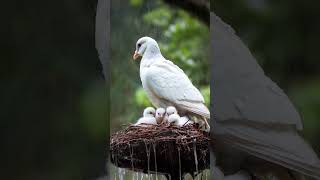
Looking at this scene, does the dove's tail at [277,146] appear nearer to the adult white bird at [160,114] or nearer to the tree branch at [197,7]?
the adult white bird at [160,114]

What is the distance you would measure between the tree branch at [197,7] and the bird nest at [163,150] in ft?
1.30

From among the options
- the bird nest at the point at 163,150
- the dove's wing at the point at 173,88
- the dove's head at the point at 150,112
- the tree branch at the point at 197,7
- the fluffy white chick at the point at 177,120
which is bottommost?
the bird nest at the point at 163,150

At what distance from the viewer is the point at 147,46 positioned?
1606 mm

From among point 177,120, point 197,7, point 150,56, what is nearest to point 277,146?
→ point 177,120

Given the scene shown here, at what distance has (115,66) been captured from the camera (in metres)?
1.67

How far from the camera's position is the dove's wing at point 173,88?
1.56 m

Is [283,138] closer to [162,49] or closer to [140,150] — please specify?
[140,150]

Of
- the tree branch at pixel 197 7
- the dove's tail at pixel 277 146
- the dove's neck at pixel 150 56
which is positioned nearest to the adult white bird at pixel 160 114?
the dove's neck at pixel 150 56

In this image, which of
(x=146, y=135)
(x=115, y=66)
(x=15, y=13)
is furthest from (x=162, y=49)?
(x=15, y=13)

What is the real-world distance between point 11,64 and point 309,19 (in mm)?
716

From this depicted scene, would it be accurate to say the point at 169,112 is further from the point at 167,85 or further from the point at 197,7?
the point at 197,7

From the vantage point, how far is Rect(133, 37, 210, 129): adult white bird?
1.56 meters

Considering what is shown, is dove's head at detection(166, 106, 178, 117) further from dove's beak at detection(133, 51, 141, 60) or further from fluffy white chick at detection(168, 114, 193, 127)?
dove's beak at detection(133, 51, 141, 60)

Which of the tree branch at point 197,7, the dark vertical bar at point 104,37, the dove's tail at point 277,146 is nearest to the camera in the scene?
the dove's tail at point 277,146
